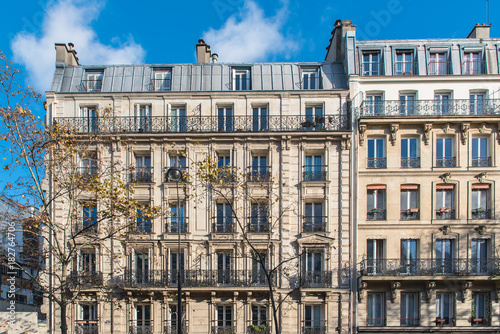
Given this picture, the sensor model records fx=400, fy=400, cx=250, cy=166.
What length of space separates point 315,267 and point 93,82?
14604 mm

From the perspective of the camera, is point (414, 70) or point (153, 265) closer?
point (153, 265)

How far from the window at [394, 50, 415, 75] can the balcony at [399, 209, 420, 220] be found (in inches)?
270

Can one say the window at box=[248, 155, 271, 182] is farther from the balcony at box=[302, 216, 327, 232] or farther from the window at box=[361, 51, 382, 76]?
the window at box=[361, 51, 382, 76]

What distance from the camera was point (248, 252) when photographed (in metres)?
18.7

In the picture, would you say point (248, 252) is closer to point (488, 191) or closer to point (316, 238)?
point (316, 238)

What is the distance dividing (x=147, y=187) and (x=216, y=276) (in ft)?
17.4

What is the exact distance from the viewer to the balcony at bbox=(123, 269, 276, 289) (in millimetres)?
18234

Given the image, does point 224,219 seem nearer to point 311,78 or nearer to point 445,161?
point 311,78

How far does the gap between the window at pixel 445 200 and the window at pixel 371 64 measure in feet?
20.9

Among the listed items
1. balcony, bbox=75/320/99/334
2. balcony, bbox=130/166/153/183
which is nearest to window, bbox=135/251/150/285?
balcony, bbox=75/320/99/334

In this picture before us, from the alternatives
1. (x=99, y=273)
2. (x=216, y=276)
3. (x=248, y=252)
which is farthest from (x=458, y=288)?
(x=99, y=273)

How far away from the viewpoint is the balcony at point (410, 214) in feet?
61.9

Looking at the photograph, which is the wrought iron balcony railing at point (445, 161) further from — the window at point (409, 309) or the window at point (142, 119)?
the window at point (142, 119)

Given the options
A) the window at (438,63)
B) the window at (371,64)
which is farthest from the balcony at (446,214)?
the window at (371,64)
